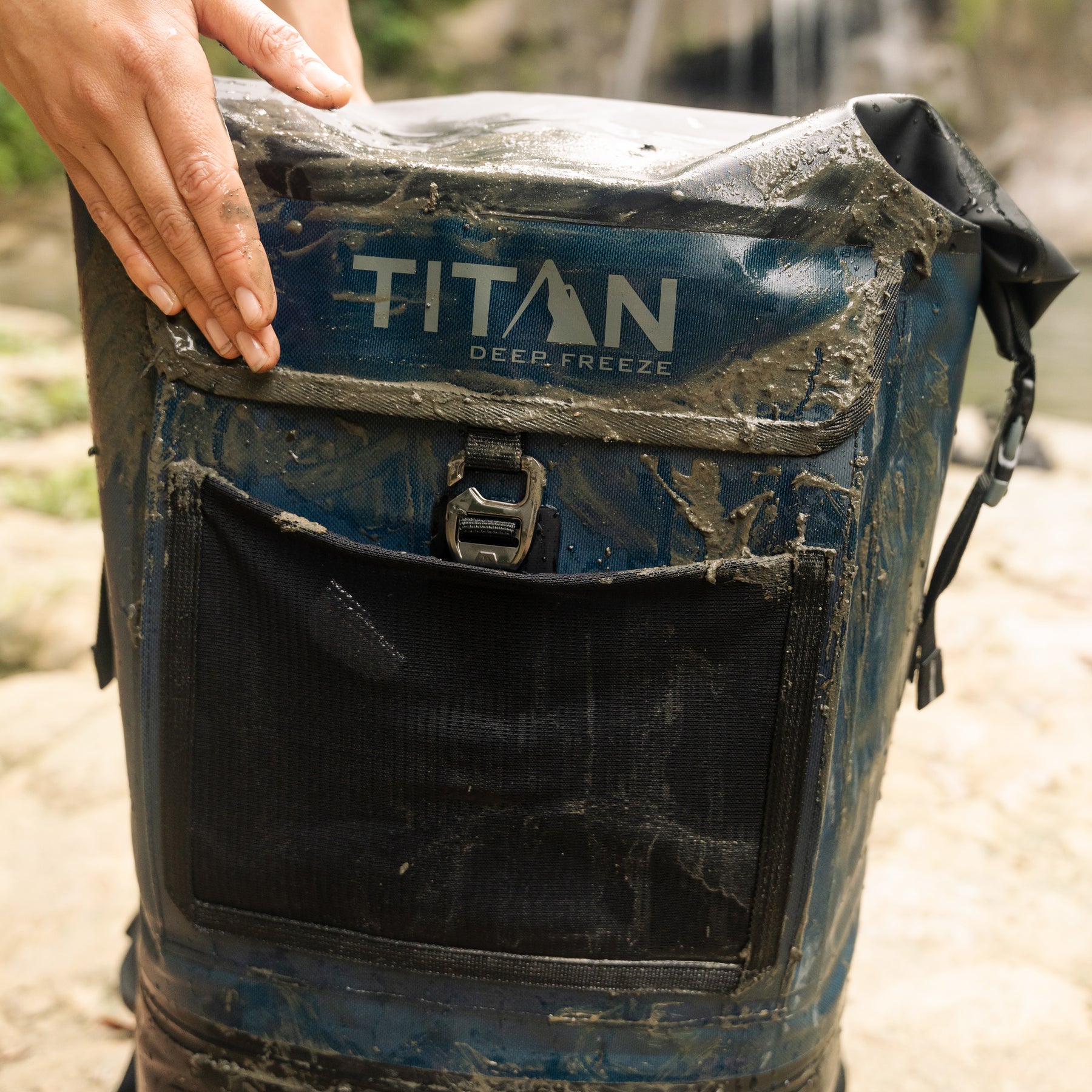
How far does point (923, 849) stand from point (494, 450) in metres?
1.35

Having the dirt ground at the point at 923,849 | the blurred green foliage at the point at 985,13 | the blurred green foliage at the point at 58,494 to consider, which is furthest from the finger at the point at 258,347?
the blurred green foliage at the point at 985,13

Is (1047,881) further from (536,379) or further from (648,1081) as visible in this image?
(536,379)

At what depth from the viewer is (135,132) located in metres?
0.78

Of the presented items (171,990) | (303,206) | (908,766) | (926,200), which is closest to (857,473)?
(926,200)

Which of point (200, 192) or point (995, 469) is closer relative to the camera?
point (200, 192)

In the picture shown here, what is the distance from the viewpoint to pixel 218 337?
32.0 inches

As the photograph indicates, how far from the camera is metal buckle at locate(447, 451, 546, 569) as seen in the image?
0.82 m

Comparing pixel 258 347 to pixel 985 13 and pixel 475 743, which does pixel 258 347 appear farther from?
pixel 985 13

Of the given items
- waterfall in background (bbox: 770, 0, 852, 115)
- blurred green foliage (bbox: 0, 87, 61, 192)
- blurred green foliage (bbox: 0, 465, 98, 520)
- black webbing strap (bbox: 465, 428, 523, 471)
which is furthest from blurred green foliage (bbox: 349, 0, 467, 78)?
black webbing strap (bbox: 465, 428, 523, 471)

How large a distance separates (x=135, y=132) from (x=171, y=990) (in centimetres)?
70

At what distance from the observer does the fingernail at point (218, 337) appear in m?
0.81

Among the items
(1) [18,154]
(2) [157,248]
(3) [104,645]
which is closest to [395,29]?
(1) [18,154]

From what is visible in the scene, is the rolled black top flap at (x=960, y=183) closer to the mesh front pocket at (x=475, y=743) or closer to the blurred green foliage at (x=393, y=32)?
the mesh front pocket at (x=475, y=743)

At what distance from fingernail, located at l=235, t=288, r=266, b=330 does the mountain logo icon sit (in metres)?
0.19
